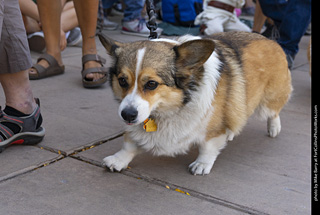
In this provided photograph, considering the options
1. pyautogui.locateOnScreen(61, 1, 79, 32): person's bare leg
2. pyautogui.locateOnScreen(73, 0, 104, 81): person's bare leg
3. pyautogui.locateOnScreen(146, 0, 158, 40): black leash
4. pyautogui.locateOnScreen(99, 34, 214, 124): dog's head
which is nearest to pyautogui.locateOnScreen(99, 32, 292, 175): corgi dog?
pyautogui.locateOnScreen(99, 34, 214, 124): dog's head

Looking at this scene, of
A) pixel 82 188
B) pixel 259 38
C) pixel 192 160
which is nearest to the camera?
pixel 82 188

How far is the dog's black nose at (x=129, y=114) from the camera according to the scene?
2.38 m

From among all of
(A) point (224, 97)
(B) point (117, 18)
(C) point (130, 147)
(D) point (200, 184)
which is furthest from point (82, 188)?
(B) point (117, 18)

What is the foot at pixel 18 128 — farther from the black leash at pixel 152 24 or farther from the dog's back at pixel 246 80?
the dog's back at pixel 246 80

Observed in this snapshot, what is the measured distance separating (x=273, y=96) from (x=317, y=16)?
1.81 meters

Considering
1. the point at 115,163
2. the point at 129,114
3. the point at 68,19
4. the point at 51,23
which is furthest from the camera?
the point at 68,19

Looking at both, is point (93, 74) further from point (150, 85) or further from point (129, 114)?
point (129, 114)

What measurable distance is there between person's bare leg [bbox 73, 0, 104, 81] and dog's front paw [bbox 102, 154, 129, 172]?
198 cm

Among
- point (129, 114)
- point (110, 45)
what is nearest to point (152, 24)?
point (110, 45)

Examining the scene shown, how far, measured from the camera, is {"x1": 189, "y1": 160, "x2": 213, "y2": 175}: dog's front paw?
110 inches

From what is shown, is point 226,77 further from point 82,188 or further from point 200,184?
point 82,188

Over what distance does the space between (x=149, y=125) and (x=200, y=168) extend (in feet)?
1.55

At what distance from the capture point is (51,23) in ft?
15.5

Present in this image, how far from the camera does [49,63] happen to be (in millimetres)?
4824
